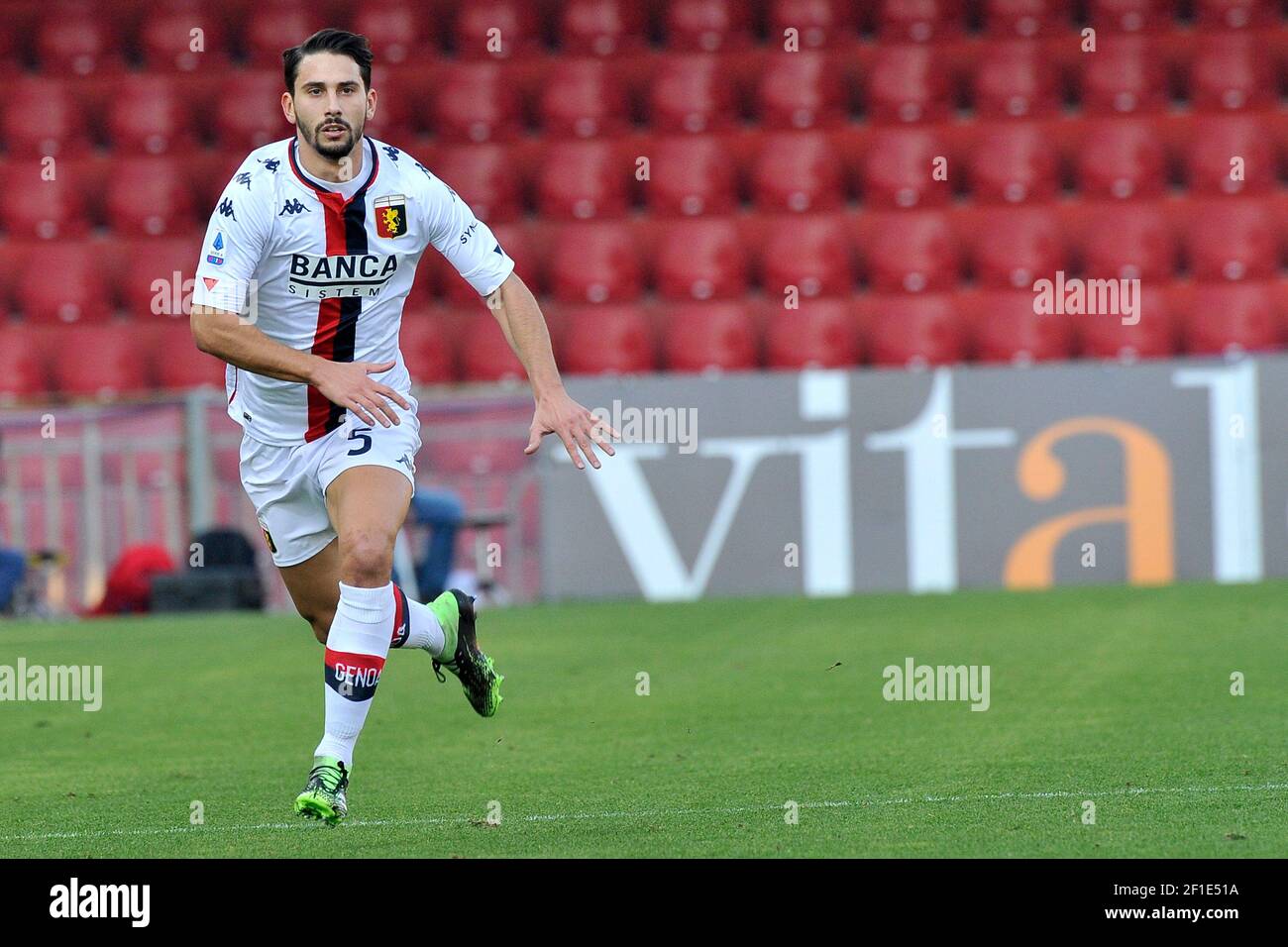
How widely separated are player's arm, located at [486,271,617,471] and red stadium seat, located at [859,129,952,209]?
10565 mm

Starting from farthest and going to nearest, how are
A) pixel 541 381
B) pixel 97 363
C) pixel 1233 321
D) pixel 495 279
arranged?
pixel 97 363, pixel 1233 321, pixel 495 279, pixel 541 381

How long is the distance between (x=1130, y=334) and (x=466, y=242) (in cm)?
1030

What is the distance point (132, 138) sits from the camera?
16.7 metres

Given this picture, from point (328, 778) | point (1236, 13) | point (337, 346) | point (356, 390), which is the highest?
point (1236, 13)

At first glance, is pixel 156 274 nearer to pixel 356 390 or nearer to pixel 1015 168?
pixel 1015 168

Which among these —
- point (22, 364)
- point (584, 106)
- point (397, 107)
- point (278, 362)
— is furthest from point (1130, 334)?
point (278, 362)

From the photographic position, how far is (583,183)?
52.5 ft

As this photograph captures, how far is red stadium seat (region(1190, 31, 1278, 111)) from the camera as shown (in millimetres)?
16156

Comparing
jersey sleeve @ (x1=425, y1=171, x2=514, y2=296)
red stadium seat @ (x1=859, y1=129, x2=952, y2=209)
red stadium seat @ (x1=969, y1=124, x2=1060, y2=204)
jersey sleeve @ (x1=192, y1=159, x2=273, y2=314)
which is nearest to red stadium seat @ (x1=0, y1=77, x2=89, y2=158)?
red stadium seat @ (x1=859, y1=129, x2=952, y2=209)

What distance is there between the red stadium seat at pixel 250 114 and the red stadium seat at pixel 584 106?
215 centimetres

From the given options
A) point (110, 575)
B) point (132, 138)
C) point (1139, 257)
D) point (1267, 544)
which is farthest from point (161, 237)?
point (1267, 544)

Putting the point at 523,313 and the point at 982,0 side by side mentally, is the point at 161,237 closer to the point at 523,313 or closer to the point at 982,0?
the point at 982,0

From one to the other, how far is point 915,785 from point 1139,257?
10.6m

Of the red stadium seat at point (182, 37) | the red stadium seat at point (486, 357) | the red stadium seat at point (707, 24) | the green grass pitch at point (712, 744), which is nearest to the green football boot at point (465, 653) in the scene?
the green grass pitch at point (712, 744)
